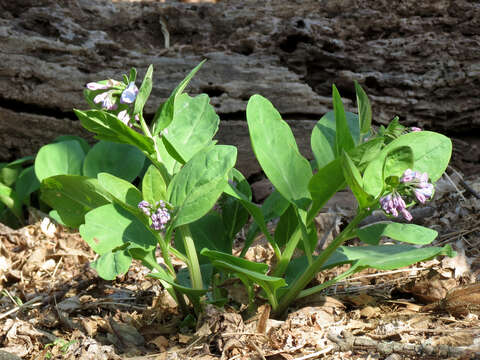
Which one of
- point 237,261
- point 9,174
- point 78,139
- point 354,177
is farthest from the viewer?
point 9,174

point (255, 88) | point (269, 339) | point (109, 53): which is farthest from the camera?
point (109, 53)

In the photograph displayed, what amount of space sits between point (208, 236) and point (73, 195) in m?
0.52

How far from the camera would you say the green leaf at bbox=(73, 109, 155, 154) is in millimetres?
1491

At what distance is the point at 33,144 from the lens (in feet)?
11.1

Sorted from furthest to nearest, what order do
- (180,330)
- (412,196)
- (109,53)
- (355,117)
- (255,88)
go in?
(109,53)
(255,88)
(355,117)
(180,330)
(412,196)

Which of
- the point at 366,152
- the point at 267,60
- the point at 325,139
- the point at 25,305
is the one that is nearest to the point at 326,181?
the point at 366,152

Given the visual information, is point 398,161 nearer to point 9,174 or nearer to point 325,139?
point 325,139

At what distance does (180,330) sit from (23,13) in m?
2.64

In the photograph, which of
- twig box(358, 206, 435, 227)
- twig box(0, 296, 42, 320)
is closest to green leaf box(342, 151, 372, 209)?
twig box(358, 206, 435, 227)

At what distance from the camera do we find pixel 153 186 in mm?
1521

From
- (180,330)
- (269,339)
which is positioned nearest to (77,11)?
(180,330)

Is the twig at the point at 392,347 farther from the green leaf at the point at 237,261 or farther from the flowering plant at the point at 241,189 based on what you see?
the green leaf at the point at 237,261

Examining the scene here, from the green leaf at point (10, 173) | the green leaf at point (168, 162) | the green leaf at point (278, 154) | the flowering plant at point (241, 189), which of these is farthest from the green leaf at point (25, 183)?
the green leaf at point (278, 154)

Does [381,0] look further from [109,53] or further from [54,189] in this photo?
[54,189]
